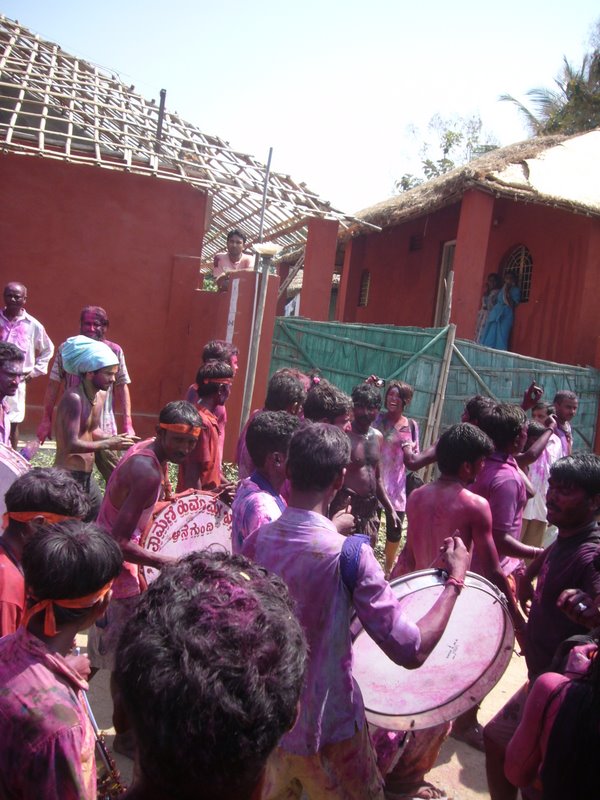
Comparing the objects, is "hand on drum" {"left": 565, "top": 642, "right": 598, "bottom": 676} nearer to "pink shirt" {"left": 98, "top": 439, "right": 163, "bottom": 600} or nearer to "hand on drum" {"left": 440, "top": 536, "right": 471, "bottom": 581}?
"hand on drum" {"left": 440, "top": 536, "right": 471, "bottom": 581}

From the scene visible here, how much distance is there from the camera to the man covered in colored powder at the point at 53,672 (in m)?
1.66

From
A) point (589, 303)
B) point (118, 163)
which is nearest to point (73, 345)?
point (118, 163)

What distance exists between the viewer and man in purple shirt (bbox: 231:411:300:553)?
9.61 ft

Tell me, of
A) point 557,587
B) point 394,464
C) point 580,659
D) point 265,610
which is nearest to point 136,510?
point 557,587

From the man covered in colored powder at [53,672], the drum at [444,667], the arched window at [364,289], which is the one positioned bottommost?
the drum at [444,667]

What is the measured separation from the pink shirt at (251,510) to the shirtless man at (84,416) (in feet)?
5.52

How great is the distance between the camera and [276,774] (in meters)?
2.39

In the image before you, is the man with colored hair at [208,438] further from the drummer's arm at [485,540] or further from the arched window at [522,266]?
the arched window at [522,266]

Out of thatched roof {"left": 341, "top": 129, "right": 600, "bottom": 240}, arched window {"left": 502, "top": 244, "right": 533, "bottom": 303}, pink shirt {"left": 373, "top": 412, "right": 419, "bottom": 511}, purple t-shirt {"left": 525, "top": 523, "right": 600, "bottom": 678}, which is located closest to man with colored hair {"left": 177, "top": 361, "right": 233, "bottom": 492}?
pink shirt {"left": 373, "top": 412, "right": 419, "bottom": 511}

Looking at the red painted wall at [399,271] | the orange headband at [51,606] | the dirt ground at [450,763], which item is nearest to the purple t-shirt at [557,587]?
the dirt ground at [450,763]

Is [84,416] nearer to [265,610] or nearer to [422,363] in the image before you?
[265,610]

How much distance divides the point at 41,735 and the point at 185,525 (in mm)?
2036

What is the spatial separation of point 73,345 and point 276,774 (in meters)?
3.20

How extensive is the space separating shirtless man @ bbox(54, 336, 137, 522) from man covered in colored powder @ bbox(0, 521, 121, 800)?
2.47 m
